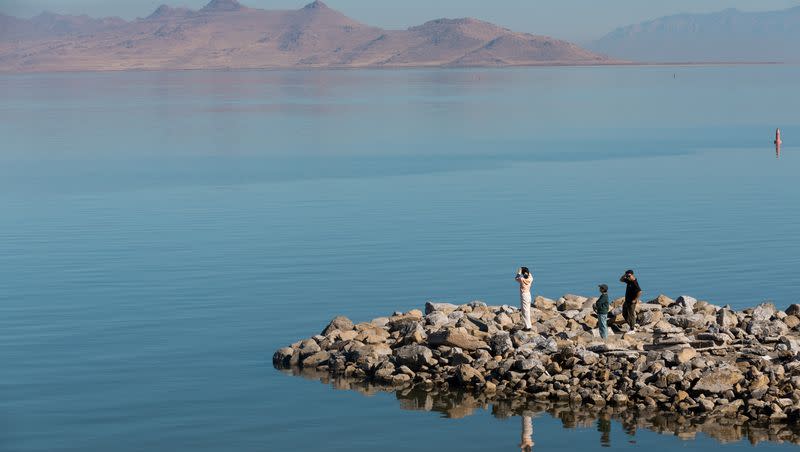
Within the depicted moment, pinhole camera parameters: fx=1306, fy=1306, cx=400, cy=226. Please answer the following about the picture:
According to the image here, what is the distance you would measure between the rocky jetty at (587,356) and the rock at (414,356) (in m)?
0.04

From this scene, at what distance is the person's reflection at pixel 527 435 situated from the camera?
1222 inches

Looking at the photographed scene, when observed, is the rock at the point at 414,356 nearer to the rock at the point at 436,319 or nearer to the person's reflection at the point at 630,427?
the rock at the point at 436,319

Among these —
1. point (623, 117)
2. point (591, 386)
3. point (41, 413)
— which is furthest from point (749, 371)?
point (623, 117)

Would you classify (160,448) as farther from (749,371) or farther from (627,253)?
(627,253)

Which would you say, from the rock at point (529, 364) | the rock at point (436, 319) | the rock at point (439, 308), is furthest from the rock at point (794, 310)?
the rock at point (436, 319)

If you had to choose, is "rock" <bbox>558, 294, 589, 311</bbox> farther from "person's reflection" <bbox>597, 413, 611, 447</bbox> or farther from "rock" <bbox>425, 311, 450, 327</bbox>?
"person's reflection" <bbox>597, 413, 611, 447</bbox>

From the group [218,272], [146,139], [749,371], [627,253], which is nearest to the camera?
[749,371]

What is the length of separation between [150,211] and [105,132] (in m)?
69.4

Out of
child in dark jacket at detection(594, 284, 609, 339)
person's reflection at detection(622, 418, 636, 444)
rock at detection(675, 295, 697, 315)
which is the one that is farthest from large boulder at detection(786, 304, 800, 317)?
person's reflection at detection(622, 418, 636, 444)

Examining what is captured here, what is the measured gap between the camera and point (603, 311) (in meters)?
36.9

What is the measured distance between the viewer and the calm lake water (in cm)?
3294

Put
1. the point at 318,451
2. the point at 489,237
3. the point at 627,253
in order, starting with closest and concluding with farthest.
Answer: the point at 318,451, the point at 627,253, the point at 489,237

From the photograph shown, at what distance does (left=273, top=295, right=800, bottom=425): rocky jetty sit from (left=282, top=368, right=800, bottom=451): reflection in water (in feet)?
0.79

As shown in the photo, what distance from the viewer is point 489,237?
61156 millimetres
